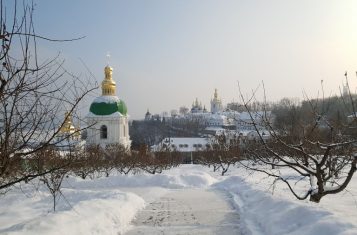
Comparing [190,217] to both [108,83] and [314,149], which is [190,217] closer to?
[314,149]

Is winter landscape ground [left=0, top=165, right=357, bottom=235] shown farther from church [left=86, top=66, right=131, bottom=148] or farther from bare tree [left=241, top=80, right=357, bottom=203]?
church [left=86, top=66, right=131, bottom=148]

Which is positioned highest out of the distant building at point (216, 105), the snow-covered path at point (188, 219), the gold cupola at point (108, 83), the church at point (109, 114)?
the distant building at point (216, 105)

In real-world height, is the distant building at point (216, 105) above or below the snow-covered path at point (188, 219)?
above

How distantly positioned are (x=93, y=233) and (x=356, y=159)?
529 cm

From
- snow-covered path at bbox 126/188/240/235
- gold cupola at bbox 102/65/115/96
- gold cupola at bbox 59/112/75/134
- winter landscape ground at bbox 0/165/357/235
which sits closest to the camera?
gold cupola at bbox 59/112/75/134

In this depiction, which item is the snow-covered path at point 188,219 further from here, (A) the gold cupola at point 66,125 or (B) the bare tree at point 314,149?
(A) the gold cupola at point 66,125

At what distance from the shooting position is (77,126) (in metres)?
Result: 6.84

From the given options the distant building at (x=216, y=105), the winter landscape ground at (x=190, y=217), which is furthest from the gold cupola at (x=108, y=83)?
the distant building at (x=216, y=105)

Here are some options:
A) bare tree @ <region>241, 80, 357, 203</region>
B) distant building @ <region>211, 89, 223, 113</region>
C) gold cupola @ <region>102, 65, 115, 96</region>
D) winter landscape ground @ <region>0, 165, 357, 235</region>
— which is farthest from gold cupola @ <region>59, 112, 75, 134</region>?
distant building @ <region>211, 89, 223, 113</region>

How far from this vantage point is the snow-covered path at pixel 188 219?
970cm

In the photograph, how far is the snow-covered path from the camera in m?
9.70

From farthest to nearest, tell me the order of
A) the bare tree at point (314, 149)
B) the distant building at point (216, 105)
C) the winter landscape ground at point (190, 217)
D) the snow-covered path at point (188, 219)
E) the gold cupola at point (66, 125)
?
the distant building at point (216, 105) → the snow-covered path at point (188, 219) → the bare tree at point (314, 149) → the winter landscape ground at point (190, 217) → the gold cupola at point (66, 125)

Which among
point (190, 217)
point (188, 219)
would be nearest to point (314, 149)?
point (190, 217)

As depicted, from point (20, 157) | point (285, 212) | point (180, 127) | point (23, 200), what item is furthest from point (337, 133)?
point (180, 127)
